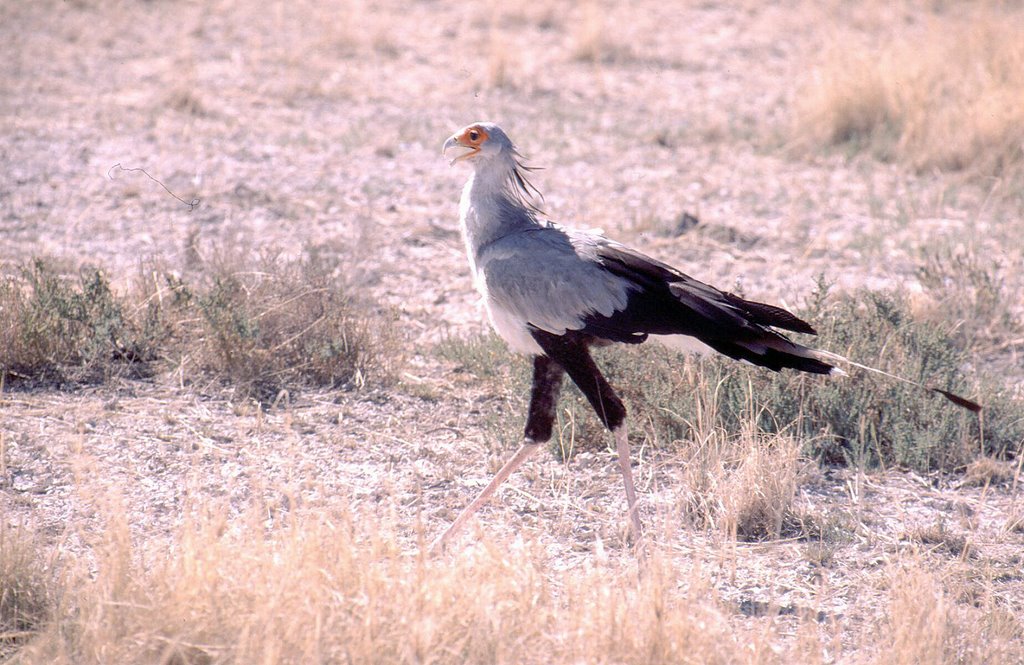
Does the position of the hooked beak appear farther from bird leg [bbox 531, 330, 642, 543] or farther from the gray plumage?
bird leg [bbox 531, 330, 642, 543]

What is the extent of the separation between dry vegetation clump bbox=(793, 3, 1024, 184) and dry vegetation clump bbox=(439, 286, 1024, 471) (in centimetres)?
384

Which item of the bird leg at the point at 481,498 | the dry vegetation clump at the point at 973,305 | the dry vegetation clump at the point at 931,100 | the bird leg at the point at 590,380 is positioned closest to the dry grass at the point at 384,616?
the bird leg at the point at 481,498

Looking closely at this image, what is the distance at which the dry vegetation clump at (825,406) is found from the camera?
4.83m

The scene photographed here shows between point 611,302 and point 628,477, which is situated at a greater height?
point 611,302

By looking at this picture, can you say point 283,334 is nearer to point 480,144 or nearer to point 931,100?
point 480,144

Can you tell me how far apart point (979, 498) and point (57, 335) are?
4.16 meters

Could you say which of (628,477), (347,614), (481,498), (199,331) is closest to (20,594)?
(347,614)

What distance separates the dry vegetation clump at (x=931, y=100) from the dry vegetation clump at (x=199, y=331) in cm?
505

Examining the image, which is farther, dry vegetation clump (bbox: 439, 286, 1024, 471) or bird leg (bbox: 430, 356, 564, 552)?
dry vegetation clump (bbox: 439, 286, 1024, 471)

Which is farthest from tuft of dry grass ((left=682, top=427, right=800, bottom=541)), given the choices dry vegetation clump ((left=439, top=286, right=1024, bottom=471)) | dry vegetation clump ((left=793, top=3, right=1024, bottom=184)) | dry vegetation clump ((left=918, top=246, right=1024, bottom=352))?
dry vegetation clump ((left=793, top=3, right=1024, bottom=184))

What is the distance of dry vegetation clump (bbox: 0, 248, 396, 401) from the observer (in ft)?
17.4

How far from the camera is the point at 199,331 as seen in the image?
5523mm

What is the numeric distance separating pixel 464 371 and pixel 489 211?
55.7 inches

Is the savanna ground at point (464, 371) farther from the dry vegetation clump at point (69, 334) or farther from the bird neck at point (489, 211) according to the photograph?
the bird neck at point (489, 211)
